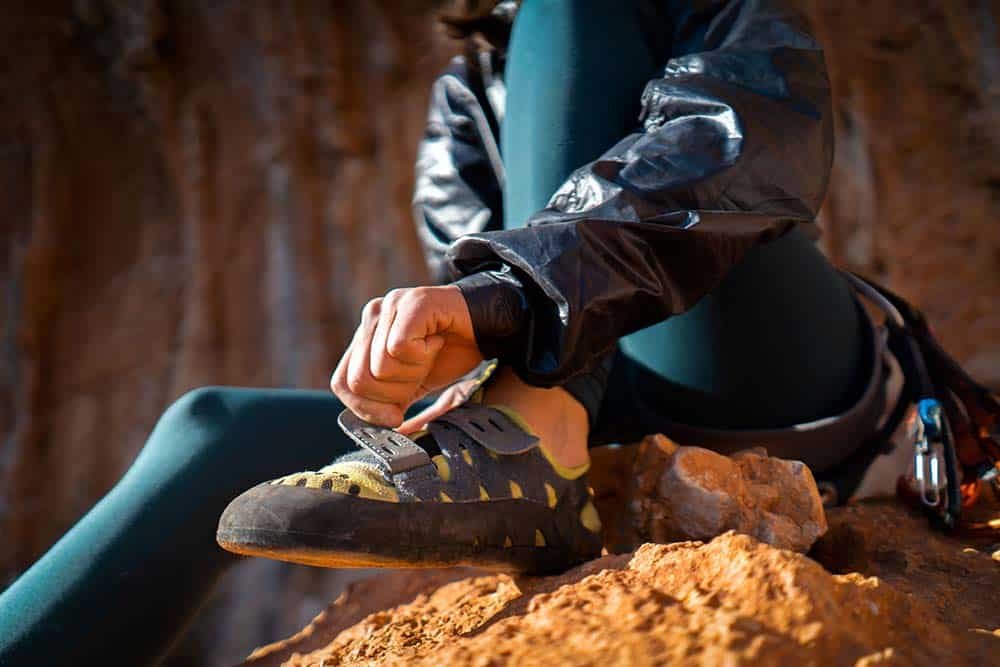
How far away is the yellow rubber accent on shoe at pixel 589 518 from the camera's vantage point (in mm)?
676

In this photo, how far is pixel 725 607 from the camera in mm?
472

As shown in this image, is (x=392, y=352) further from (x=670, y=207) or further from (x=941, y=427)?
(x=941, y=427)

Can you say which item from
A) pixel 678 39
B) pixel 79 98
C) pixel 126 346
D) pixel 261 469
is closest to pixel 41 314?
pixel 126 346

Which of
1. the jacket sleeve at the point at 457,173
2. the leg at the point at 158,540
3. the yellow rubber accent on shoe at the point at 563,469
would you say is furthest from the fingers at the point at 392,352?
the jacket sleeve at the point at 457,173

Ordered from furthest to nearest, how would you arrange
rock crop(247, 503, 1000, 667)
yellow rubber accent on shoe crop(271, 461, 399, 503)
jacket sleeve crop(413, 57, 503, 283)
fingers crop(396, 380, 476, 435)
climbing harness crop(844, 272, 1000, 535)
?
jacket sleeve crop(413, 57, 503, 283) → climbing harness crop(844, 272, 1000, 535) → fingers crop(396, 380, 476, 435) → yellow rubber accent on shoe crop(271, 461, 399, 503) → rock crop(247, 503, 1000, 667)

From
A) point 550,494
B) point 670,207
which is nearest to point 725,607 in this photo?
point 550,494

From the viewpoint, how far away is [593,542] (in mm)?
677

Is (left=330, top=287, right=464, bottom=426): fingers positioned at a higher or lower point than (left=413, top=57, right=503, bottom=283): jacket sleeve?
lower

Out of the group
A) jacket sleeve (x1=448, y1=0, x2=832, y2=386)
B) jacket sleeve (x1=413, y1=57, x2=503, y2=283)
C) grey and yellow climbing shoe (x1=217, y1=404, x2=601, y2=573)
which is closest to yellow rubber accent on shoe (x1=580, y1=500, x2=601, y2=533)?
grey and yellow climbing shoe (x1=217, y1=404, x2=601, y2=573)

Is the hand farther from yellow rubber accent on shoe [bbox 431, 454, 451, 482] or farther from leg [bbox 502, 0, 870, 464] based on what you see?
leg [bbox 502, 0, 870, 464]

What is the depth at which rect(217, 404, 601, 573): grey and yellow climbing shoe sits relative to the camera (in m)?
0.53

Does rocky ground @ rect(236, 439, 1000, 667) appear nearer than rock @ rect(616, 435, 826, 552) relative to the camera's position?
Yes

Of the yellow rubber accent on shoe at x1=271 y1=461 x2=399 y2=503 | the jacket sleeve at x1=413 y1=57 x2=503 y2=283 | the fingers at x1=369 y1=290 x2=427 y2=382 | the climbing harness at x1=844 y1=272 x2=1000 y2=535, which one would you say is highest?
the jacket sleeve at x1=413 y1=57 x2=503 y2=283

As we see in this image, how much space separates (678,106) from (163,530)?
1.78ft
